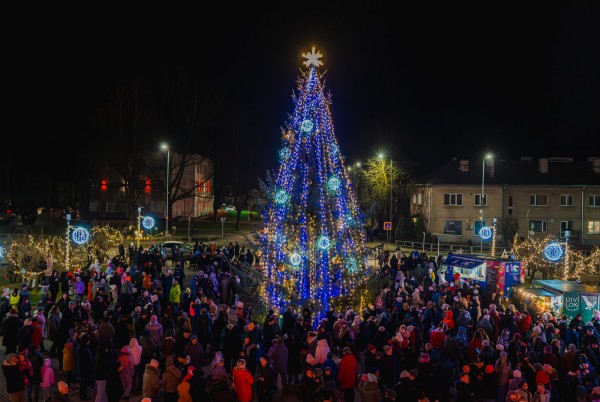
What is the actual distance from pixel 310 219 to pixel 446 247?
27274 mm

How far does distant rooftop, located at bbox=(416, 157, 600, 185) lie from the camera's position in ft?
156

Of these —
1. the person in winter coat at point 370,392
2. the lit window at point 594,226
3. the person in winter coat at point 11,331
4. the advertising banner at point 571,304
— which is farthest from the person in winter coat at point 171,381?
the lit window at point 594,226

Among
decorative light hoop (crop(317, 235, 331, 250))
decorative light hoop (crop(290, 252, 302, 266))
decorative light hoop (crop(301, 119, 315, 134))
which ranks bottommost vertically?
decorative light hoop (crop(290, 252, 302, 266))

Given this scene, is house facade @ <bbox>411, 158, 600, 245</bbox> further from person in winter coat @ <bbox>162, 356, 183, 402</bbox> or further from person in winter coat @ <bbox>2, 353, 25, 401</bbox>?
person in winter coat @ <bbox>2, 353, 25, 401</bbox>

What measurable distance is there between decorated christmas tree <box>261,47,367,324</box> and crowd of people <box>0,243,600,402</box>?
98cm

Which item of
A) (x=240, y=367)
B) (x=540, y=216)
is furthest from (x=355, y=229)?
(x=540, y=216)

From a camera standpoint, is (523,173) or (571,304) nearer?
(571,304)

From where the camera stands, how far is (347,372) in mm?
10070

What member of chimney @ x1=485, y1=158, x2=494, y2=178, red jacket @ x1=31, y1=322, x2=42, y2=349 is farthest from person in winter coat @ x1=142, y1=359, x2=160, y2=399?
chimney @ x1=485, y1=158, x2=494, y2=178

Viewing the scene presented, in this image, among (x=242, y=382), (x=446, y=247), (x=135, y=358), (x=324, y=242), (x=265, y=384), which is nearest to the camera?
(x=242, y=382)

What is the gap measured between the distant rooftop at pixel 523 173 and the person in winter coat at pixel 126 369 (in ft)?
131

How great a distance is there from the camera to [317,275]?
16.5 metres

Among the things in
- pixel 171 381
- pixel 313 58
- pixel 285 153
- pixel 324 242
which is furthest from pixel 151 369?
pixel 313 58

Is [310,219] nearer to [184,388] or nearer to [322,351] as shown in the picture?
[322,351]
